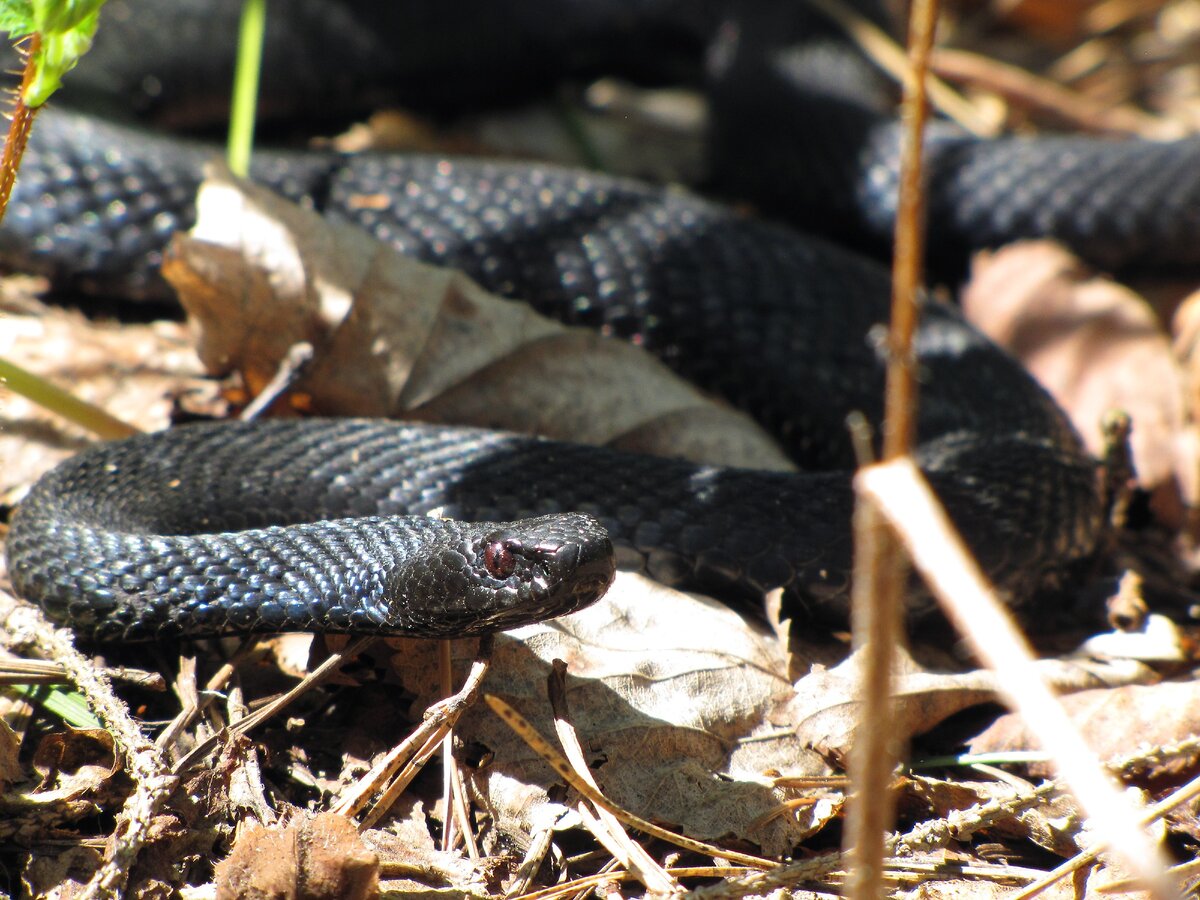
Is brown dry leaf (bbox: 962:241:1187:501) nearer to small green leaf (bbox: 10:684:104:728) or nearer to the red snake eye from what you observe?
the red snake eye

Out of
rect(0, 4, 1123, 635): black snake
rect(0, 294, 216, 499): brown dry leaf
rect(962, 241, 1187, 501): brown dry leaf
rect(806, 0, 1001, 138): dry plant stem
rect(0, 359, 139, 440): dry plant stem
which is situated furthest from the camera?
rect(806, 0, 1001, 138): dry plant stem

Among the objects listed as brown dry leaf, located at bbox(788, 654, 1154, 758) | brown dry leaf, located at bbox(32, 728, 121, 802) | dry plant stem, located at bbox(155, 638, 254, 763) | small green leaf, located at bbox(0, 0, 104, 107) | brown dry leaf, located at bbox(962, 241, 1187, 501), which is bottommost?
brown dry leaf, located at bbox(32, 728, 121, 802)

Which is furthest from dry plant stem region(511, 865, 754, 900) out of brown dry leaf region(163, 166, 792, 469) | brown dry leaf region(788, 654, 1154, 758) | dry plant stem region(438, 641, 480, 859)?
brown dry leaf region(163, 166, 792, 469)

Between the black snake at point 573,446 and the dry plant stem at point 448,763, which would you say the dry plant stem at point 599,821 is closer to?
the dry plant stem at point 448,763

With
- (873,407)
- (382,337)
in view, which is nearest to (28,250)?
(382,337)

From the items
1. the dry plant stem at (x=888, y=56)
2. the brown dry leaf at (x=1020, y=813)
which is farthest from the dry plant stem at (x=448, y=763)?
the dry plant stem at (x=888, y=56)

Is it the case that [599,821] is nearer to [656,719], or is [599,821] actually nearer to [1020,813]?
[656,719]
